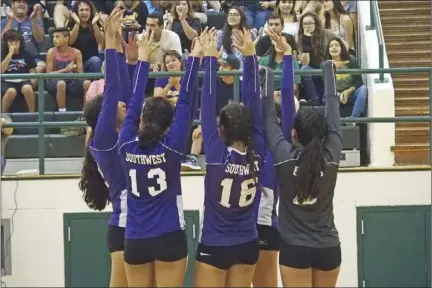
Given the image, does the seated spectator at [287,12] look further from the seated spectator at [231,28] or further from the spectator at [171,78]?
the spectator at [171,78]

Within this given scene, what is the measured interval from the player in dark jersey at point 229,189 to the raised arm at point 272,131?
57 mm

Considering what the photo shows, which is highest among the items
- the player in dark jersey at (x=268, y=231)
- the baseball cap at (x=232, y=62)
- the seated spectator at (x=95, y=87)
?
the baseball cap at (x=232, y=62)

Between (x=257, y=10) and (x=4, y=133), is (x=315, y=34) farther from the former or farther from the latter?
(x=4, y=133)

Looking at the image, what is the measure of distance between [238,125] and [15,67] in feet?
21.1

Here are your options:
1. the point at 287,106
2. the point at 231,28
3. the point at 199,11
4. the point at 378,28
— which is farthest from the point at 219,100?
the point at 287,106

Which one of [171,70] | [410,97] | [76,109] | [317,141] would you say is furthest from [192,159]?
[317,141]

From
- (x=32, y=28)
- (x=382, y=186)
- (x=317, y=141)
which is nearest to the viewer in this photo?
(x=317, y=141)

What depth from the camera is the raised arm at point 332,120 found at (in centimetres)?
593

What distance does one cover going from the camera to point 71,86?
1130cm

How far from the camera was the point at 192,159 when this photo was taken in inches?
405

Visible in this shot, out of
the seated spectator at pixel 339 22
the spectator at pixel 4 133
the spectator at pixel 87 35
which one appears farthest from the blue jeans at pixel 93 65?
the seated spectator at pixel 339 22

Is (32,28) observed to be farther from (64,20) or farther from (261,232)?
(261,232)

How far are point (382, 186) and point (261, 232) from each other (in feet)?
13.2

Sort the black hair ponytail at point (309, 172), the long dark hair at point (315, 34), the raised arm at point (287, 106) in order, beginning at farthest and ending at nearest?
the long dark hair at point (315, 34)
the raised arm at point (287, 106)
the black hair ponytail at point (309, 172)
